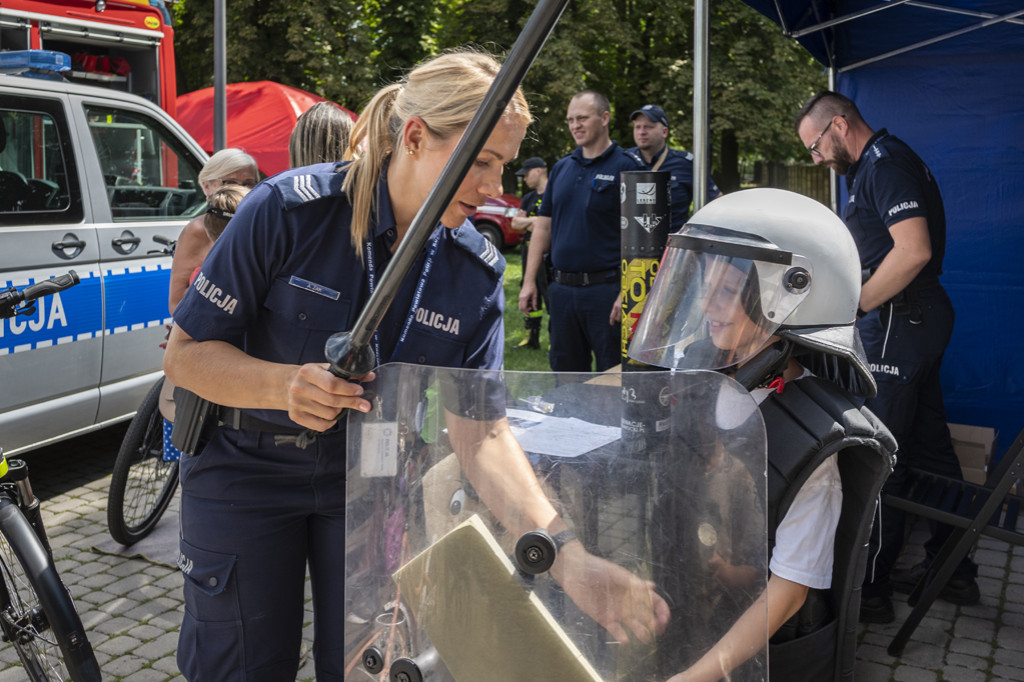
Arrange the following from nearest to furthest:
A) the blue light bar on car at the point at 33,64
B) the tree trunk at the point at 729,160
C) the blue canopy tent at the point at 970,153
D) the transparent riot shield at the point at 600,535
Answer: the transparent riot shield at the point at 600,535
the blue light bar on car at the point at 33,64
the blue canopy tent at the point at 970,153
the tree trunk at the point at 729,160

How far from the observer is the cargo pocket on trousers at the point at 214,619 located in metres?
1.85

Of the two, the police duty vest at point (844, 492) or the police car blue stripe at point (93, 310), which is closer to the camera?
the police duty vest at point (844, 492)

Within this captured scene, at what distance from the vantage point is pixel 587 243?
Result: 5461 millimetres

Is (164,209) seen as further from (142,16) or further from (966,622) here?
(966,622)

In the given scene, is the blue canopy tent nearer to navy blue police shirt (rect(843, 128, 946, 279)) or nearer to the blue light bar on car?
navy blue police shirt (rect(843, 128, 946, 279))

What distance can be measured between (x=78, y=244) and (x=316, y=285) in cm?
343

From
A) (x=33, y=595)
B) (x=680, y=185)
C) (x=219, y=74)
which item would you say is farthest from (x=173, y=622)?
(x=219, y=74)

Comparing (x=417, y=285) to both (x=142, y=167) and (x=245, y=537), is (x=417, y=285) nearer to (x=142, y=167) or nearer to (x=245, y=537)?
(x=245, y=537)

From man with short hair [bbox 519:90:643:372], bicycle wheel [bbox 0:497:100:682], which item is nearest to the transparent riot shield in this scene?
bicycle wheel [bbox 0:497:100:682]

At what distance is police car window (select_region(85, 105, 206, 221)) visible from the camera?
16.5 ft

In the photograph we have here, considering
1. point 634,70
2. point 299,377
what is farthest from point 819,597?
point 634,70

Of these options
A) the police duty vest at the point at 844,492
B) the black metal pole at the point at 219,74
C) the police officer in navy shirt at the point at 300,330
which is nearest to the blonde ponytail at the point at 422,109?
the police officer in navy shirt at the point at 300,330

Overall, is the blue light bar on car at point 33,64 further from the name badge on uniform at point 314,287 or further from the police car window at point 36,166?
the name badge on uniform at point 314,287

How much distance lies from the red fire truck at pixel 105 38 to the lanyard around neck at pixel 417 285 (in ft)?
15.2
